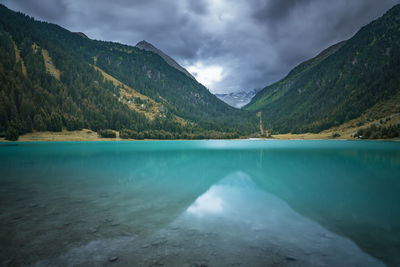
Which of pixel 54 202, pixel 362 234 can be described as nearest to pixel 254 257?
pixel 362 234

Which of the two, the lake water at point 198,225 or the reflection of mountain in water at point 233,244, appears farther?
the lake water at point 198,225

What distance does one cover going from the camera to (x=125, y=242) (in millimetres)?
7594

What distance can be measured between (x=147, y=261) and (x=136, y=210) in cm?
531

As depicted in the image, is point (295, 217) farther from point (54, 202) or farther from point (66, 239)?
point (54, 202)

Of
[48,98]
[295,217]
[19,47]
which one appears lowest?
[295,217]

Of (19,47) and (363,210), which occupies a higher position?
(19,47)

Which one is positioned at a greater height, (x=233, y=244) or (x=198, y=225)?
(x=233, y=244)

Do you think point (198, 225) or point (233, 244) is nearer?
point (233, 244)

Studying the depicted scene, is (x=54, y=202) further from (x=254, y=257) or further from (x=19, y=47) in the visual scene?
(x=19, y=47)

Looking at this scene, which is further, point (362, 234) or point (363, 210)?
point (363, 210)

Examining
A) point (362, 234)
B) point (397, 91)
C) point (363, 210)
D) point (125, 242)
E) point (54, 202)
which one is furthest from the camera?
point (397, 91)

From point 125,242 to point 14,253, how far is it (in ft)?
11.3

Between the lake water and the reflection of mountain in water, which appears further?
the lake water

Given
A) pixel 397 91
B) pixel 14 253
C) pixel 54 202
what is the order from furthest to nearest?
pixel 397 91 < pixel 54 202 < pixel 14 253
